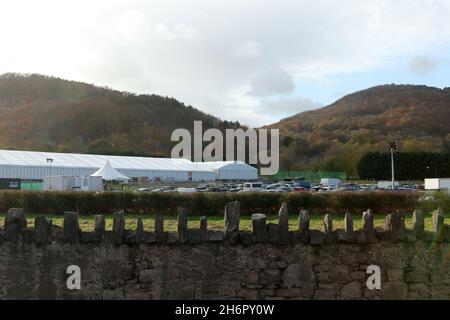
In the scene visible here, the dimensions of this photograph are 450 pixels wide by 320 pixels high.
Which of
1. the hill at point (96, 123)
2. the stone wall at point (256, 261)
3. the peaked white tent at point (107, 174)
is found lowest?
the stone wall at point (256, 261)

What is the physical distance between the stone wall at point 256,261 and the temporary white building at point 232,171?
67360mm

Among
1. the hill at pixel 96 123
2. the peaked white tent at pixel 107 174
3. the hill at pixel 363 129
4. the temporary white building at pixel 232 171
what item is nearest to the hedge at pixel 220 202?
the peaked white tent at pixel 107 174

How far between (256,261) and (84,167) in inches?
2215

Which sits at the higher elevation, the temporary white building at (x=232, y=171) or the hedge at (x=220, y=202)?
the temporary white building at (x=232, y=171)

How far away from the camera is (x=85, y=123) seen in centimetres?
17662

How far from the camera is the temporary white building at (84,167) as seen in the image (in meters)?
57.8

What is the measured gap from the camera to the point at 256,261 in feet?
31.3

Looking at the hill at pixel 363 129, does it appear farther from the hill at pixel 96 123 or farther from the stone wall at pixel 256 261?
the stone wall at pixel 256 261

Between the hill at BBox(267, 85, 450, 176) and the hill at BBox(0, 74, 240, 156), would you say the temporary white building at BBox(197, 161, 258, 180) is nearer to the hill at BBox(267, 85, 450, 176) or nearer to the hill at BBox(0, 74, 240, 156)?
the hill at BBox(267, 85, 450, 176)

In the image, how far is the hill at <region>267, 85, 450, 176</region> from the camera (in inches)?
4215

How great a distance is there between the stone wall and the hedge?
12.8 meters

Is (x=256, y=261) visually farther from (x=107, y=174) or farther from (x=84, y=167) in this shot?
(x=84, y=167)

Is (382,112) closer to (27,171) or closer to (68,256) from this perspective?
(27,171)
